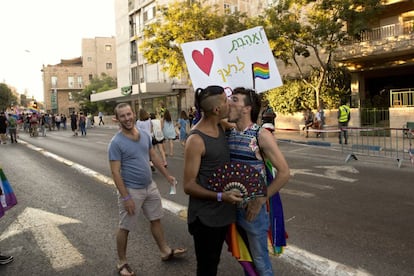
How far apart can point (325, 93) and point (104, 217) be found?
18819 mm

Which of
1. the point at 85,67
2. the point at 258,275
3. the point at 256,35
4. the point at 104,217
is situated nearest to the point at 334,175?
the point at 256,35

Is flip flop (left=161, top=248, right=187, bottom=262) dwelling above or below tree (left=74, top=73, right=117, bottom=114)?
below

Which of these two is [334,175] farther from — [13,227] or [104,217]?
[13,227]

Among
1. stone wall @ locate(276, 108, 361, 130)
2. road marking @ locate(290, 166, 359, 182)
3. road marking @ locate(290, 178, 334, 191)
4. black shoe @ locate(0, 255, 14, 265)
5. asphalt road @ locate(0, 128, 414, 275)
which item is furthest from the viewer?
stone wall @ locate(276, 108, 361, 130)

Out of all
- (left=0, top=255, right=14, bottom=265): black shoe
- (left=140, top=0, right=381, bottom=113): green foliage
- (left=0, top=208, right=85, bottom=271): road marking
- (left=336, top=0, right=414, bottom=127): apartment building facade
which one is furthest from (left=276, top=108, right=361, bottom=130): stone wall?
(left=0, top=255, right=14, bottom=265): black shoe

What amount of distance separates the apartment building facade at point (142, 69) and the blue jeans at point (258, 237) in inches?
1102

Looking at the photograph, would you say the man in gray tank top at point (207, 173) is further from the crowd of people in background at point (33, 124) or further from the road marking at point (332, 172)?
the crowd of people in background at point (33, 124)

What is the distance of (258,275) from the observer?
109 inches

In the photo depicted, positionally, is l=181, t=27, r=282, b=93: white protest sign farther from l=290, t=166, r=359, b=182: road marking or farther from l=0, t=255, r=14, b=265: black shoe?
l=290, t=166, r=359, b=182: road marking

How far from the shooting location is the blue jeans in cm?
270

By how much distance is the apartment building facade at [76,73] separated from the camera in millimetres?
75688

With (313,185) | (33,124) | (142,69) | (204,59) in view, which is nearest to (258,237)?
(204,59)

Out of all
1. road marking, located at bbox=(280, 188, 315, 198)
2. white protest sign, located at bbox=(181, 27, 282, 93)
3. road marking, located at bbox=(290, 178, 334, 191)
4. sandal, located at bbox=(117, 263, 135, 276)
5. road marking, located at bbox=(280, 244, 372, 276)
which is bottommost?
road marking, located at bbox=(280, 244, 372, 276)

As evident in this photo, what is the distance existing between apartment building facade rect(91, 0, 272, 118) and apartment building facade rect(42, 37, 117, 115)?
91.9 feet
